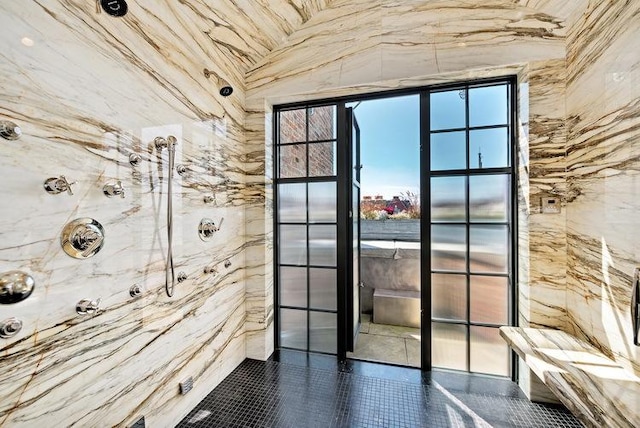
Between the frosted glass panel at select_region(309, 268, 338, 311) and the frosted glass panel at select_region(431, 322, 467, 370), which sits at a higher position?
the frosted glass panel at select_region(309, 268, 338, 311)

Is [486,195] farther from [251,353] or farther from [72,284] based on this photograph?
[72,284]

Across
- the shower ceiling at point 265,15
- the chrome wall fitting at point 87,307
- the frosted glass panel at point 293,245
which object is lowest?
the chrome wall fitting at point 87,307

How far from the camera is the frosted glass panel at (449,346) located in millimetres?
2062

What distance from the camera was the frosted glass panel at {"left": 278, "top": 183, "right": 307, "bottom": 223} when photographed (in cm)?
242

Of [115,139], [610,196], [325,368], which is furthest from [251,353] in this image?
[610,196]

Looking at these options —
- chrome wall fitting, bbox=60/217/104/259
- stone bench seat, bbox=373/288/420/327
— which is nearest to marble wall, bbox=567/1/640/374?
stone bench seat, bbox=373/288/420/327

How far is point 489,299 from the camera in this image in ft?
6.62

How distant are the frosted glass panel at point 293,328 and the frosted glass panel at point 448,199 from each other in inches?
56.5

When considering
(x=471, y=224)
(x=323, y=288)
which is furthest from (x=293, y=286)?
(x=471, y=224)

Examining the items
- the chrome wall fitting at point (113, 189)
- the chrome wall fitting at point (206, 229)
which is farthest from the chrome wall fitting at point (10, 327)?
the chrome wall fitting at point (206, 229)

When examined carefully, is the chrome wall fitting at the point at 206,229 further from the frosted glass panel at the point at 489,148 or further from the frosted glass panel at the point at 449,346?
the frosted glass panel at the point at 489,148

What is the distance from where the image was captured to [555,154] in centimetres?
178

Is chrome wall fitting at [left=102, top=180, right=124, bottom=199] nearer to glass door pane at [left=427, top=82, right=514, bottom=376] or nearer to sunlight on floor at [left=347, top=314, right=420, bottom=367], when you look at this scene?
glass door pane at [left=427, top=82, right=514, bottom=376]

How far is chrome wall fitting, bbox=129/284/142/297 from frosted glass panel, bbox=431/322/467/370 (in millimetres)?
2021
